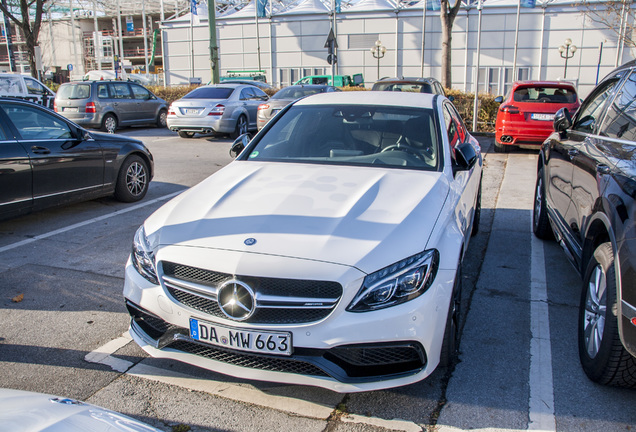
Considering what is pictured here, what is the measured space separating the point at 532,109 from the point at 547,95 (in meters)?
0.52

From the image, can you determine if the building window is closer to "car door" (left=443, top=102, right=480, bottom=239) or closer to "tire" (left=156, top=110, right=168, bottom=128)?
"tire" (left=156, top=110, right=168, bottom=128)

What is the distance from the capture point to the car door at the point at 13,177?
5883mm

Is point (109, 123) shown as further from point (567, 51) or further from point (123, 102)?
point (567, 51)

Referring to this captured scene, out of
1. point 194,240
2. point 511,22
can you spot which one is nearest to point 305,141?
point 194,240

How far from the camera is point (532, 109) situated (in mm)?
11945

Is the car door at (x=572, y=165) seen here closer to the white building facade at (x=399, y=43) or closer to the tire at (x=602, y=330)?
the tire at (x=602, y=330)

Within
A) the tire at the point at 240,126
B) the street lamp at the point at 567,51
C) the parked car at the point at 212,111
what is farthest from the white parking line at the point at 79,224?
the street lamp at the point at 567,51

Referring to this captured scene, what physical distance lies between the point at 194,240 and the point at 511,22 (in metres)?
39.9

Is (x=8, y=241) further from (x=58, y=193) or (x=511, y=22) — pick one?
(x=511, y=22)

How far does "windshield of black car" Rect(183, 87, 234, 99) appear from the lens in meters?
15.1

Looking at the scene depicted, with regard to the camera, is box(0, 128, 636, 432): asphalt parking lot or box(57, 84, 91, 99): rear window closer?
box(0, 128, 636, 432): asphalt parking lot

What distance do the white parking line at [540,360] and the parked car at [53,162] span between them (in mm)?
5283

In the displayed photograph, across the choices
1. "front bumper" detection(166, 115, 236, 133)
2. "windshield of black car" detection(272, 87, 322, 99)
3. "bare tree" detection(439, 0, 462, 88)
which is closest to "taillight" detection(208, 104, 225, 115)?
"front bumper" detection(166, 115, 236, 133)

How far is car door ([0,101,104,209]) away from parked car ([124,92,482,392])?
350 cm
